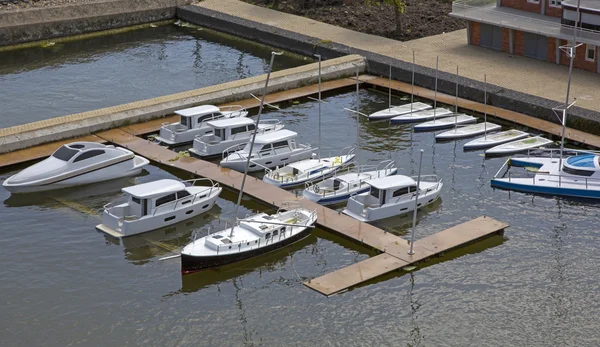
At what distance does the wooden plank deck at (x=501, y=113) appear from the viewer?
181ft

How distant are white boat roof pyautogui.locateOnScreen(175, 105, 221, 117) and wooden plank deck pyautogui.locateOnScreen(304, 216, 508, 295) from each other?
1780cm

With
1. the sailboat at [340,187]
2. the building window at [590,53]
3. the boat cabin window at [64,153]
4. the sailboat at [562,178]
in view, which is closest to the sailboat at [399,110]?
the sailboat at [340,187]

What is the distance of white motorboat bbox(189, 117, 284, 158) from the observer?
53844 millimetres

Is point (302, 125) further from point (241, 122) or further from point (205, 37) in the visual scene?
point (205, 37)

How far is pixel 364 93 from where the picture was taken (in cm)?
6450

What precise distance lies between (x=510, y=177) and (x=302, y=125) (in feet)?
45.5

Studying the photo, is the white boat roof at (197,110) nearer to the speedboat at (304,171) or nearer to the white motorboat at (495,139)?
the speedboat at (304,171)

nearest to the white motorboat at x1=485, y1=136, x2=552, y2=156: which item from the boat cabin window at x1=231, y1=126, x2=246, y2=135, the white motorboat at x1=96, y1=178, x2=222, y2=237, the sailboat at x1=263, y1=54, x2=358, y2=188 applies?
the sailboat at x1=263, y1=54, x2=358, y2=188

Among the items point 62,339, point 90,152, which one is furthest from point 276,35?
point 62,339

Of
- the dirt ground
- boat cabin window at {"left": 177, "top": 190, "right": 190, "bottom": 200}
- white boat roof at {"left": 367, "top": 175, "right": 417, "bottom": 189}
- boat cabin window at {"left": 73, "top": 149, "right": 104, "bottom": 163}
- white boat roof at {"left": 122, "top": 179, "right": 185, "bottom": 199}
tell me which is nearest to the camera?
white boat roof at {"left": 122, "top": 179, "right": 185, "bottom": 199}

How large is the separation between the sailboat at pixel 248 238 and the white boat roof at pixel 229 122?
1055 cm

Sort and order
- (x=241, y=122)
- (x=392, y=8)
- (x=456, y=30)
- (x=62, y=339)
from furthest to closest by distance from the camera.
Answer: (x=392, y=8)
(x=456, y=30)
(x=241, y=122)
(x=62, y=339)

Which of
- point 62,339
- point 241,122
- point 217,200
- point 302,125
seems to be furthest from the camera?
point 302,125

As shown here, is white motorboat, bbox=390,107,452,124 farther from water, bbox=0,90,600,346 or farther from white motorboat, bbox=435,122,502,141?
water, bbox=0,90,600,346
